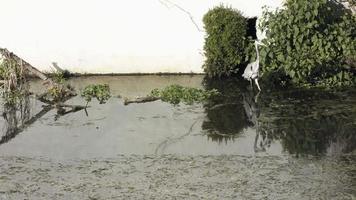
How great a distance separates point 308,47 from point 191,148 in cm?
344

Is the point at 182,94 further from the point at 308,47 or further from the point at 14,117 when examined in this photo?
the point at 14,117

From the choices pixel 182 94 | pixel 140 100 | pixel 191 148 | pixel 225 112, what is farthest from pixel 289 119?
pixel 140 100

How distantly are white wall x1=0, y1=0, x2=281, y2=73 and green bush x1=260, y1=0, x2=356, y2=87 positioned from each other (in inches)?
41.4

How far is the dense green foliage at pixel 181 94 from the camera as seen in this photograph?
1058cm

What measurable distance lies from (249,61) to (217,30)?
748 mm

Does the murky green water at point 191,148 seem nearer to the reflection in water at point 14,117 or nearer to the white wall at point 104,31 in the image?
the reflection in water at point 14,117

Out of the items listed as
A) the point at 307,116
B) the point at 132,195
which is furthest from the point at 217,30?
the point at 132,195

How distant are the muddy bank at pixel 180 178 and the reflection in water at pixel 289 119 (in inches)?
21.1

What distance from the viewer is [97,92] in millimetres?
10945

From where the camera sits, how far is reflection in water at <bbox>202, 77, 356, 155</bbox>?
8557 mm

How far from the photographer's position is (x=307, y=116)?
9.50 meters

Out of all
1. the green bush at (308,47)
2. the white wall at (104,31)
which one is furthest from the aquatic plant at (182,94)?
the white wall at (104,31)

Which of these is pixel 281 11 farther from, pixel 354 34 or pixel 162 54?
pixel 162 54

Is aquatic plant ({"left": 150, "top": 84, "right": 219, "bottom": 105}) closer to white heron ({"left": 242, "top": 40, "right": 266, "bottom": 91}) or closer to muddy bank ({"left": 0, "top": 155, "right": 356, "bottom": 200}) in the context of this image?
white heron ({"left": 242, "top": 40, "right": 266, "bottom": 91})
